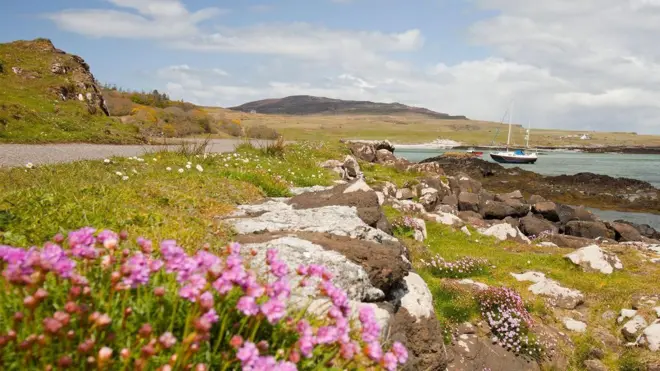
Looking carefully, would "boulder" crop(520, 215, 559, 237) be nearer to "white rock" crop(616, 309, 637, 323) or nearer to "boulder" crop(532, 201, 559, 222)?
"boulder" crop(532, 201, 559, 222)

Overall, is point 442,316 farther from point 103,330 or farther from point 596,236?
point 596,236

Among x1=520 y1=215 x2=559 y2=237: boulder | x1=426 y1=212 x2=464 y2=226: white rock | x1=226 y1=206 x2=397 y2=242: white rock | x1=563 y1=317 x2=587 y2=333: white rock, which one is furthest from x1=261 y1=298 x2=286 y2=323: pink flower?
x1=520 y1=215 x2=559 y2=237: boulder

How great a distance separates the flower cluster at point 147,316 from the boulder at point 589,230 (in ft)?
94.6

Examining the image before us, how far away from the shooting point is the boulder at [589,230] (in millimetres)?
27531

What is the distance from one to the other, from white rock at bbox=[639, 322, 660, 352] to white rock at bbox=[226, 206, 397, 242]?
6.88m

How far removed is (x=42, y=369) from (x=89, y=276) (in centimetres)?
58

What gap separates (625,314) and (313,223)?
9.14 m

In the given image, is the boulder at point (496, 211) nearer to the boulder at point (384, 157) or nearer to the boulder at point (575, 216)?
the boulder at point (575, 216)

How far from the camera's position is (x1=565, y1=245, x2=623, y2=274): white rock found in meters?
15.1

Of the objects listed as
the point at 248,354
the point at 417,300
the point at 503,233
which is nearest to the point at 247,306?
the point at 248,354

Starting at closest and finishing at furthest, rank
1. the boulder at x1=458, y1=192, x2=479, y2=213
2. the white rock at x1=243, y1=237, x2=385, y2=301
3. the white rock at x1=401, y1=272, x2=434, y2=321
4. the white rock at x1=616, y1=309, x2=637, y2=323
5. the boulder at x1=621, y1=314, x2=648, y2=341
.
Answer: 1. the white rock at x1=243, y1=237, x2=385, y2=301
2. the white rock at x1=401, y1=272, x2=434, y2=321
3. the boulder at x1=621, y1=314, x2=648, y2=341
4. the white rock at x1=616, y1=309, x2=637, y2=323
5. the boulder at x1=458, y1=192, x2=479, y2=213

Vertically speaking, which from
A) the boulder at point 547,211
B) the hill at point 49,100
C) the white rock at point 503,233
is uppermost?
the hill at point 49,100

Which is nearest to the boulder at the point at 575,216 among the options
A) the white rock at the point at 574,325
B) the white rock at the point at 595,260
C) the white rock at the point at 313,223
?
the white rock at the point at 595,260

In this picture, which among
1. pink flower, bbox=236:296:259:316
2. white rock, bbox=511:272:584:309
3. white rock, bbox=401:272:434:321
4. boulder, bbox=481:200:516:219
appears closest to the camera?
pink flower, bbox=236:296:259:316
